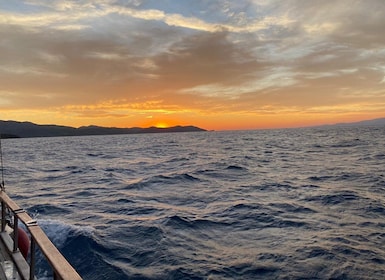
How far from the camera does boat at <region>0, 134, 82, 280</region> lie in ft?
9.55

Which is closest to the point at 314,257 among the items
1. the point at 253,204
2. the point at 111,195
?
the point at 253,204

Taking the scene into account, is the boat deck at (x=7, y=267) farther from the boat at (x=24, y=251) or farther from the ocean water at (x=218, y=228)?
the ocean water at (x=218, y=228)

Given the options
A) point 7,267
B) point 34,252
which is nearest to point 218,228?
point 7,267

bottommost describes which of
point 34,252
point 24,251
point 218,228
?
point 218,228

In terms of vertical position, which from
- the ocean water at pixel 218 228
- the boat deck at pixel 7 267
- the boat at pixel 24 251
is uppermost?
the boat at pixel 24 251

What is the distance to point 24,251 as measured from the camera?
652cm

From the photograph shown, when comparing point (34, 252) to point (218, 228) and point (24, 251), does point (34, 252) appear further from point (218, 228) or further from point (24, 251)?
point (218, 228)

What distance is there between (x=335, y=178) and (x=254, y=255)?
15.6 meters

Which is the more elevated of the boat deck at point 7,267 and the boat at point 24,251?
the boat at point 24,251

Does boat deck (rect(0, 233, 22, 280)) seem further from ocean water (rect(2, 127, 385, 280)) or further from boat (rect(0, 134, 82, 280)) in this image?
ocean water (rect(2, 127, 385, 280))

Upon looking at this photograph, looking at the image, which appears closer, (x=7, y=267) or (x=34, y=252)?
(x=34, y=252)

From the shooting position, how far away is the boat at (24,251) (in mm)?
2912

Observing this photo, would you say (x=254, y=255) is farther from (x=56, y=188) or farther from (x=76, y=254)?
(x=56, y=188)

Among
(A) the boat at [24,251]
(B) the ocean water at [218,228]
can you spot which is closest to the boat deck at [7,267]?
(A) the boat at [24,251]
